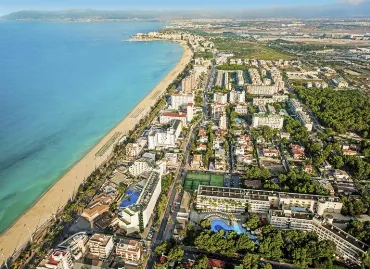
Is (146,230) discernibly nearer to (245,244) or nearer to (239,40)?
(245,244)

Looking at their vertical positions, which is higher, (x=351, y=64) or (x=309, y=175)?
(x=351, y=64)

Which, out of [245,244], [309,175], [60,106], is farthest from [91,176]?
[60,106]

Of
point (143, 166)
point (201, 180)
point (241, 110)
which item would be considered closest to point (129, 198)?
point (143, 166)

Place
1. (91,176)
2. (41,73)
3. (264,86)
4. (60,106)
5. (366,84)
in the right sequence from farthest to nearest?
(41,73)
(366,84)
(264,86)
(60,106)
(91,176)

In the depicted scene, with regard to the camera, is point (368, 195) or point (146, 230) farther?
point (368, 195)

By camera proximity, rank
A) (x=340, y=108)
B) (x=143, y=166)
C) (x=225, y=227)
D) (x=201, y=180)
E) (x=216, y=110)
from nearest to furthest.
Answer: (x=225, y=227)
(x=201, y=180)
(x=143, y=166)
(x=216, y=110)
(x=340, y=108)

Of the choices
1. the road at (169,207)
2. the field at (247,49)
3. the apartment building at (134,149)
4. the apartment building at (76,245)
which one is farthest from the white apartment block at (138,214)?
the field at (247,49)

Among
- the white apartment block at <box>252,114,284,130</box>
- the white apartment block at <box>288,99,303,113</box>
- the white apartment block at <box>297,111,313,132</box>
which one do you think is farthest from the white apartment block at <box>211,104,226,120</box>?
the white apartment block at <box>297,111,313,132</box>

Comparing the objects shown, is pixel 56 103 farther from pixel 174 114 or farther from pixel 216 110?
pixel 216 110
